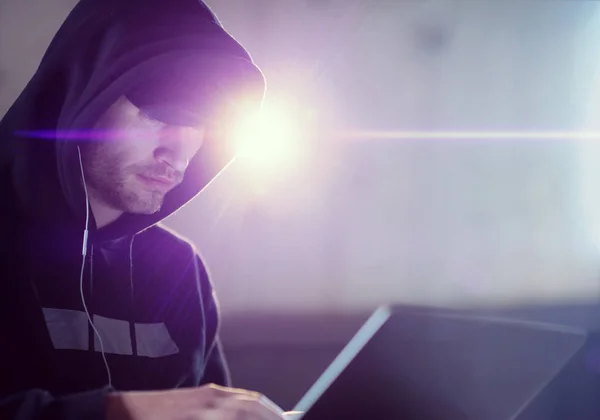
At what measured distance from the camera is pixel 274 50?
3.86 feet

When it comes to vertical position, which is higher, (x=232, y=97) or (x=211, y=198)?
(x=232, y=97)

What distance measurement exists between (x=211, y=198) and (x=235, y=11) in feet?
1.30

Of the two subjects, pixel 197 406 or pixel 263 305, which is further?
pixel 263 305

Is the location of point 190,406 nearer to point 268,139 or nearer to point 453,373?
point 453,373

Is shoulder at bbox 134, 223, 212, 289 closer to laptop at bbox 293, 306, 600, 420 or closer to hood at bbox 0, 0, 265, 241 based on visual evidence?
hood at bbox 0, 0, 265, 241

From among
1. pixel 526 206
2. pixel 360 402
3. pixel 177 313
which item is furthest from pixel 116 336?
pixel 526 206

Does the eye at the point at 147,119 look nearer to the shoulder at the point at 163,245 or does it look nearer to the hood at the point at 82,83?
the hood at the point at 82,83

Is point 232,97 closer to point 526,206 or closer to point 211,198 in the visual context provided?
point 211,198

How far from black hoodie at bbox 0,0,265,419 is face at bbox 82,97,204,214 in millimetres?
27

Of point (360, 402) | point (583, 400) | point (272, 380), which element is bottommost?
point (272, 380)

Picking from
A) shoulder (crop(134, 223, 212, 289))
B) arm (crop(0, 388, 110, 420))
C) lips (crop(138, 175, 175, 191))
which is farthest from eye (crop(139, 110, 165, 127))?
arm (crop(0, 388, 110, 420))

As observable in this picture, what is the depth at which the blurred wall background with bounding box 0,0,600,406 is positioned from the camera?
1.19 m

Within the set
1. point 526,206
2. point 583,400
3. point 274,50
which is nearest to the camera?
point 583,400

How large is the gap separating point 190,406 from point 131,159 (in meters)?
0.49
